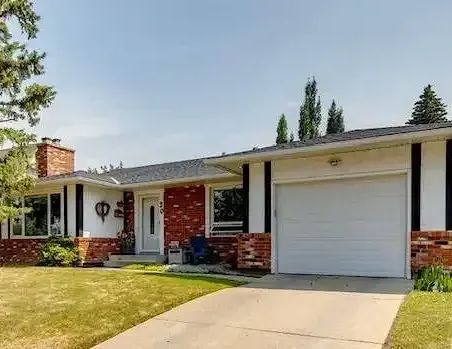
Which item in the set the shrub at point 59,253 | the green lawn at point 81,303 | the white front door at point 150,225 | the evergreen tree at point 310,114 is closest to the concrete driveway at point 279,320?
the green lawn at point 81,303

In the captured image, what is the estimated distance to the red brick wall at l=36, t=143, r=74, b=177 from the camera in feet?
52.5

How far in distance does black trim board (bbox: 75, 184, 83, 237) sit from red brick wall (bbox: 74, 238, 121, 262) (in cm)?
29

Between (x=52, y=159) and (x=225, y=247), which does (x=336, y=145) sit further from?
(x=52, y=159)

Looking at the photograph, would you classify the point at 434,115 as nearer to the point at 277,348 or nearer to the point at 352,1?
the point at 352,1

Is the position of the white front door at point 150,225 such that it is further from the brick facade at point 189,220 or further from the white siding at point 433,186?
the white siding at point 433,186

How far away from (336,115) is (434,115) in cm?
719

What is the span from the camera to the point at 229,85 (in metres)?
16.3

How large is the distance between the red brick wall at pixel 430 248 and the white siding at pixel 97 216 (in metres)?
10.0

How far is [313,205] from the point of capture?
32.8 ft

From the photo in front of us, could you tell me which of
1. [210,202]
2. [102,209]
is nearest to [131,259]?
[102,209]

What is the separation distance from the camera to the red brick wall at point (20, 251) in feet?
49.3

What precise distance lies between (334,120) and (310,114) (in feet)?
6.45

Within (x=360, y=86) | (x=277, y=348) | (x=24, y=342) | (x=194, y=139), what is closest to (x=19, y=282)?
(x=24, y=342)

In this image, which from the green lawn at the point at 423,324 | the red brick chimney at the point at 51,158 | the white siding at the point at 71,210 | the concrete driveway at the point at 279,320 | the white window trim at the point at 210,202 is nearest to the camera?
the green lawn at the point at 423,324
